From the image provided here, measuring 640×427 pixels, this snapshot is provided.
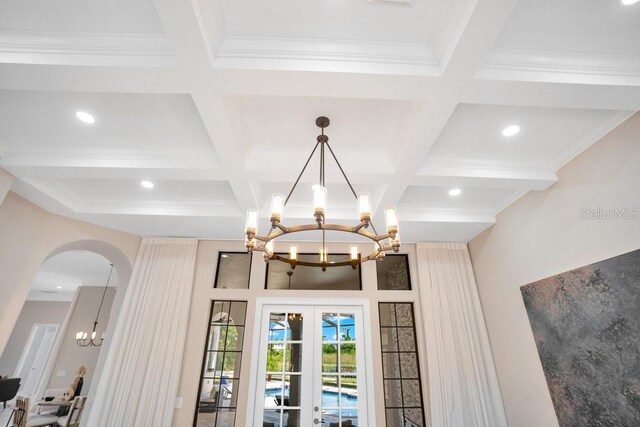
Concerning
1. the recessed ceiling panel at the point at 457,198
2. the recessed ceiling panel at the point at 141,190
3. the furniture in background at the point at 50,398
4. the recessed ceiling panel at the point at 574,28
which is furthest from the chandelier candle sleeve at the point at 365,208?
the furniture in background at the point at 50,398

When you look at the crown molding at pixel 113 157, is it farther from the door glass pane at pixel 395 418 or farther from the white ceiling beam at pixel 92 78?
the door glass pane at pixel 395 418

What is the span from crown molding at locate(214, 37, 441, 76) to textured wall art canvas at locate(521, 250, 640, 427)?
207 cm

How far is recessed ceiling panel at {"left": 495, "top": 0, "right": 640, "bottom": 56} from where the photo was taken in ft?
5.20

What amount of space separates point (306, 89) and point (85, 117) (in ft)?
5.82

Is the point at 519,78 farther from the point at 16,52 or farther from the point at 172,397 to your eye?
the point at 172,397

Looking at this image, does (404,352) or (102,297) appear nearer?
(404,352)

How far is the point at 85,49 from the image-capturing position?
1751 mm

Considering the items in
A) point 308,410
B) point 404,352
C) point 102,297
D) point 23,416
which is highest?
point 102,297

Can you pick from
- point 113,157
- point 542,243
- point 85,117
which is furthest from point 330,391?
point 85,117

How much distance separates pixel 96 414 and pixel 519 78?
487 centimetres

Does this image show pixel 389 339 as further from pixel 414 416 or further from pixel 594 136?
pixel 594 136

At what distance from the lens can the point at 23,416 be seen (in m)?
4.59

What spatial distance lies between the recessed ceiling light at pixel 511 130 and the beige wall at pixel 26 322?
12.1 m

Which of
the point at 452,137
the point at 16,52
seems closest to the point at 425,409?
the point at 452,137
